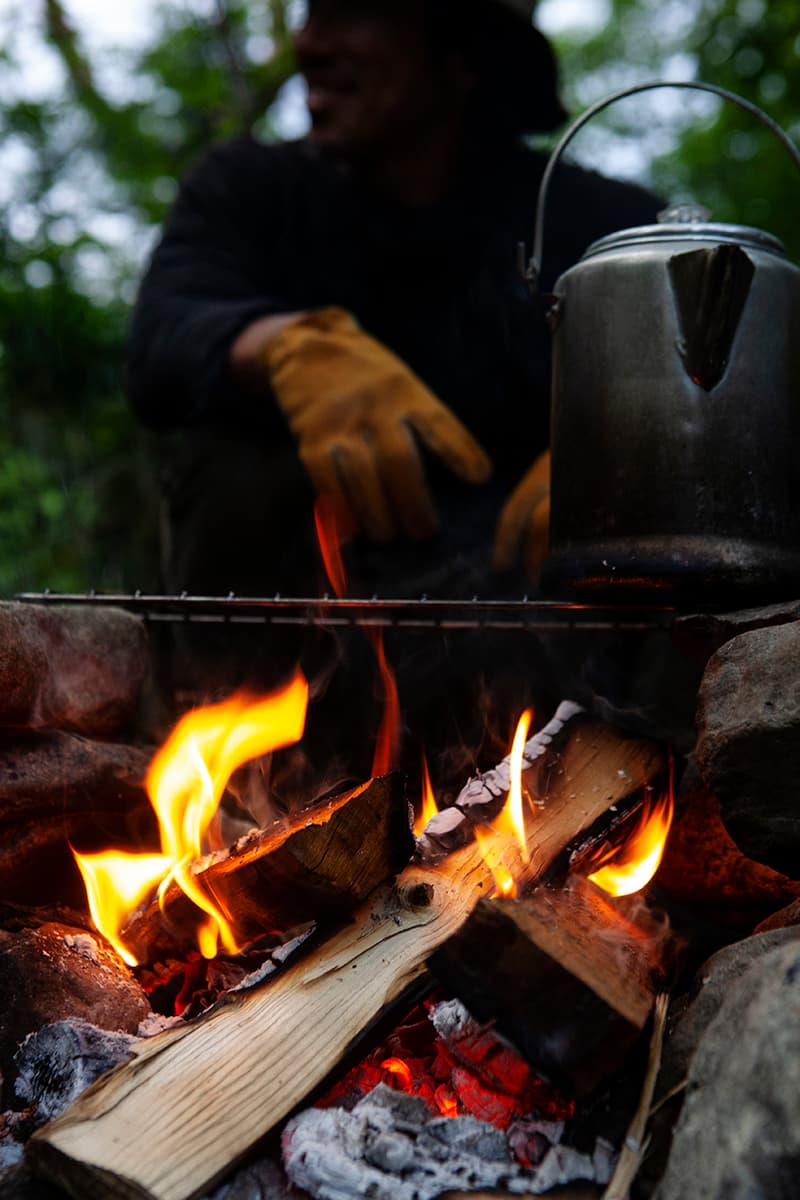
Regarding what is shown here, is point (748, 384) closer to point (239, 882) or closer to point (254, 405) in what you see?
point (239, 882)

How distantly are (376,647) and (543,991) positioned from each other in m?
1.02

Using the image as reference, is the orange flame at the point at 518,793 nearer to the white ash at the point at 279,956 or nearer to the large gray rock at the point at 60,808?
the white ash at the point at 279,956

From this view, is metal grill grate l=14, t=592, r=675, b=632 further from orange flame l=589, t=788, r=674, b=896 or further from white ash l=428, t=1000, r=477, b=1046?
white ash l=428, t=1000, r=477, b=1046

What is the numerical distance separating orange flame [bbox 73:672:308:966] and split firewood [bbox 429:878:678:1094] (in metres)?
0.46

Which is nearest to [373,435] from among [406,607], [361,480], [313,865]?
[361,480]

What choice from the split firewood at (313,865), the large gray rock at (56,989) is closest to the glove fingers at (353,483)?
the split firewood at (313,865)

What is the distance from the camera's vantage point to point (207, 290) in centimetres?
277

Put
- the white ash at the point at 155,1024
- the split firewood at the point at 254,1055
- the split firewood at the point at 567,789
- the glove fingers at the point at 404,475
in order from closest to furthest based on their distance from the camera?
the split firewood at the point at 254,1055
the white ash at the point at 155,1024
the split firewood at the point at 567,789
the glove fingers at the point at 404,475

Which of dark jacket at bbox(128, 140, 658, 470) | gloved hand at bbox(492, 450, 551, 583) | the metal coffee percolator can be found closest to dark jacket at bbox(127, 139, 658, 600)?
dark jacket at bbox(128, 140, 658, 470)

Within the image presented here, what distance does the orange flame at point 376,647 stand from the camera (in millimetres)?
1771

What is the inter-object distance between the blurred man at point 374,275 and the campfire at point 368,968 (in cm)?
90

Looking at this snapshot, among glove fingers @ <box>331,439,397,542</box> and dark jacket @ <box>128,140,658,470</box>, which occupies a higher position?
dark jacket @ <box>128,140,658,470</box>

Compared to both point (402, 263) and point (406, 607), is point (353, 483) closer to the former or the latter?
point (406, 607)

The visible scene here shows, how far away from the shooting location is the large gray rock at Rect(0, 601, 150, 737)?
4.96 ft
